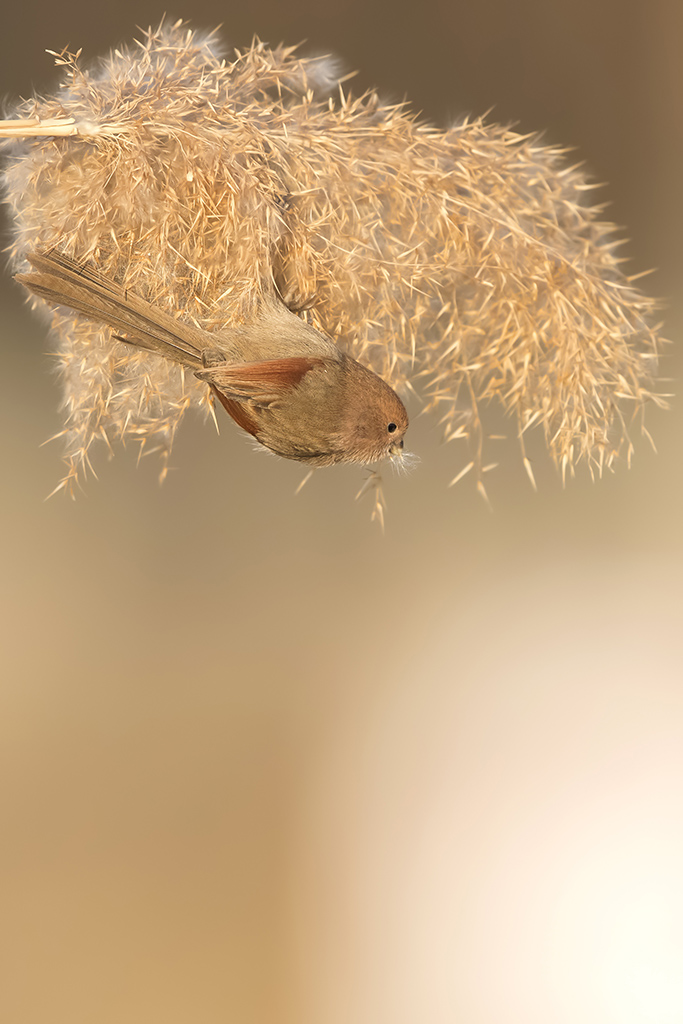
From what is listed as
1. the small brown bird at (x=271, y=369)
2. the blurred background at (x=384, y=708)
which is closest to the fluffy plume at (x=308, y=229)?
the small brown bird at (x=271, y=369)

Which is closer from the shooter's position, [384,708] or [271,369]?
[271,369]

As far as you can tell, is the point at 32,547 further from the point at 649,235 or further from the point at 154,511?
the point at 649,235

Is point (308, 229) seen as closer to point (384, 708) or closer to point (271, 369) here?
point (271, 369)

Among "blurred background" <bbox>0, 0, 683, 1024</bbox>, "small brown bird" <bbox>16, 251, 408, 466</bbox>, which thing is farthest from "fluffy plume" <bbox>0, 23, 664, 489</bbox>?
"blurred background" <bbox>0, 0, 683, 1024</bbox>

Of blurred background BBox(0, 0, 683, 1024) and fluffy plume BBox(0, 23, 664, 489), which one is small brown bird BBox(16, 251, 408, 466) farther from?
blurred background BBox(0, 0, 683, 1024)

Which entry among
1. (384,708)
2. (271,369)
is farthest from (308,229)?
(384,708)
